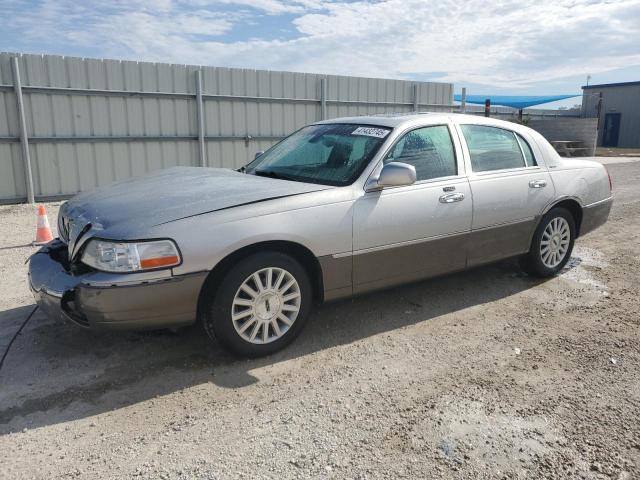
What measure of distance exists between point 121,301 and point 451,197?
267 cm

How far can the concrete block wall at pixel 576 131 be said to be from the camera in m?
23.2

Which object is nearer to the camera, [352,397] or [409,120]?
[352,397]

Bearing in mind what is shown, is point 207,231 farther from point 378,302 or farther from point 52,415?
point 378,302

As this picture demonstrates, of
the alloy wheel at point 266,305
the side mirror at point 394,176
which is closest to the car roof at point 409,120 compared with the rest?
the side mirror at point 394,176

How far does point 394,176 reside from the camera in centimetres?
391

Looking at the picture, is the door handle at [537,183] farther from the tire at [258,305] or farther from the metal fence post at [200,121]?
the metal fence post at [200,121]

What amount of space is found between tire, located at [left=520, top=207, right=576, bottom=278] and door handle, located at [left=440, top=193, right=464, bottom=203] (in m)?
1.20

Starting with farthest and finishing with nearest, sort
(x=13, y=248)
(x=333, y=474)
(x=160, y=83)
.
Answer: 1. (x=160, y=83)
2. (x=13, y=248)
3. (x=333, y=474)

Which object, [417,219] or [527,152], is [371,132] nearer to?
[417,219]

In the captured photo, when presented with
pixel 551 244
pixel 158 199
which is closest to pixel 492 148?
pixel 551 244

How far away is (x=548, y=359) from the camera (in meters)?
3.73

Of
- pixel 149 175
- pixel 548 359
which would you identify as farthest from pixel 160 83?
pixel 548 359

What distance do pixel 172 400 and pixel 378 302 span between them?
2.19m

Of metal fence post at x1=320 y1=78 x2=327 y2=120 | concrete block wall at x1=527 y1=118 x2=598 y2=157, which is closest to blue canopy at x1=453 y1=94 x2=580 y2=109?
concrete block wall at x1=527 y1=118 x2=598 y2=157
